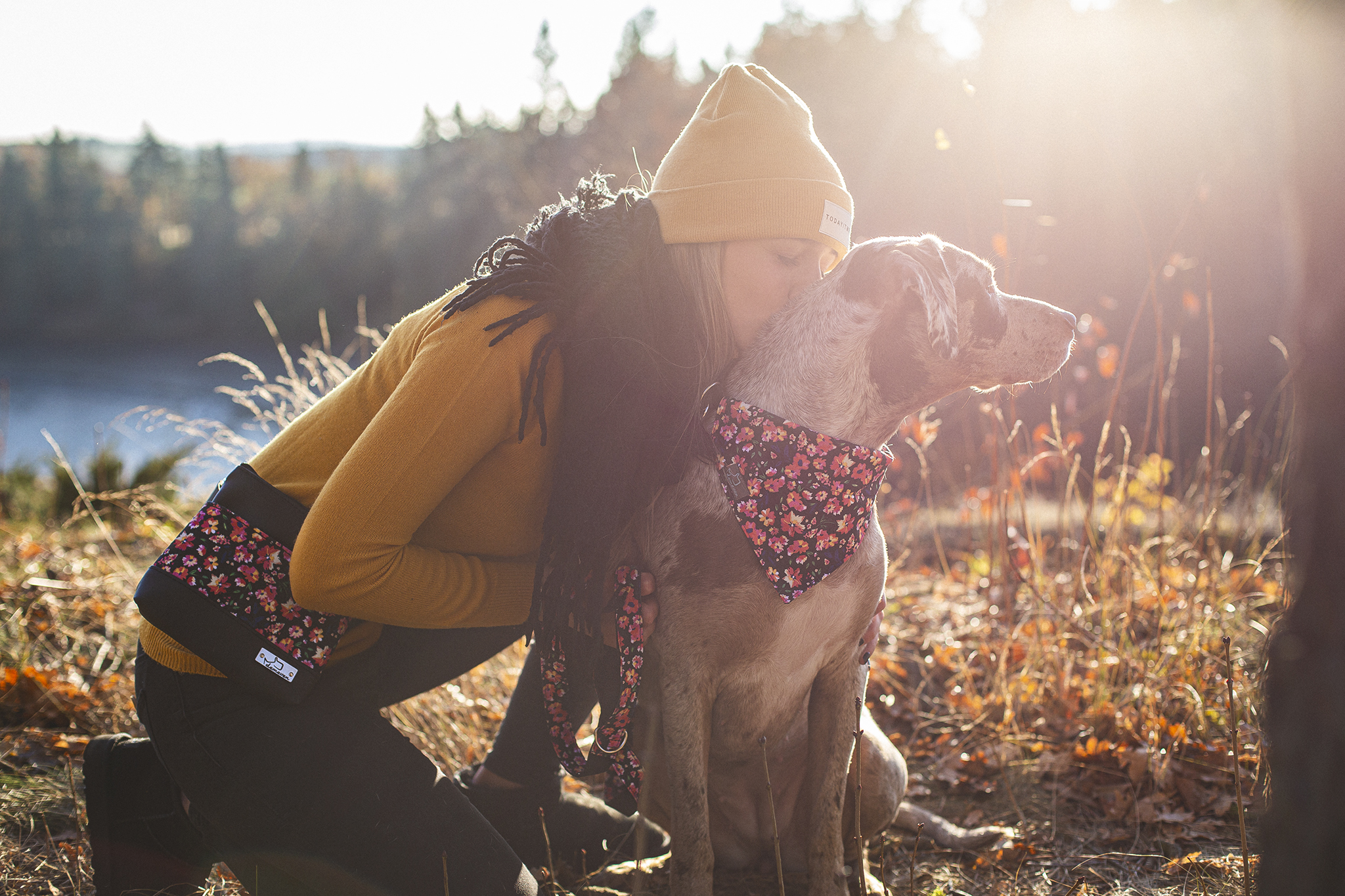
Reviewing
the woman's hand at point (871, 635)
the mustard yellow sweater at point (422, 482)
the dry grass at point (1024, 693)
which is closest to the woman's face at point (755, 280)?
the mustard yellow sweater at point (422, 482)

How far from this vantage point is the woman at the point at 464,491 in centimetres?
182

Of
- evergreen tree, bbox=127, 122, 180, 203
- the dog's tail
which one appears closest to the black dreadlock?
the dog's tail

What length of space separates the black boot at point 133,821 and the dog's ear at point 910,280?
2.09 meters

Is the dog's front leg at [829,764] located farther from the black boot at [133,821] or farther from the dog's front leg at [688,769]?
the black boot at [133,821]

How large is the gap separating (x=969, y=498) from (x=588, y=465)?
2.81 m

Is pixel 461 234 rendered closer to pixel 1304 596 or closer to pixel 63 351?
pixel 63 351

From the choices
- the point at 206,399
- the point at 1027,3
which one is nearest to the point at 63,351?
the point at 206,399

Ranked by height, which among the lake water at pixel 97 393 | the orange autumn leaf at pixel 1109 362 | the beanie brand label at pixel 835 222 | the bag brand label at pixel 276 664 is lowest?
the lake water at pixel 97 393

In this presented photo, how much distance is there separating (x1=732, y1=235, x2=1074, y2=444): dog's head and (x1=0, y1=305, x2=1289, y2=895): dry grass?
0.85 metres

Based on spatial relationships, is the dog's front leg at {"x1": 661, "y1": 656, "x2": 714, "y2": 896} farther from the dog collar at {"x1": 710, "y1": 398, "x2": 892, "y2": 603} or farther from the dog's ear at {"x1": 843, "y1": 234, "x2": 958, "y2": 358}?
the dog's ear at {"x1": 843, "y1": 234, "x2": 958, "y2": 358}

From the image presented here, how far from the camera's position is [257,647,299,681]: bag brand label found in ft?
6.09

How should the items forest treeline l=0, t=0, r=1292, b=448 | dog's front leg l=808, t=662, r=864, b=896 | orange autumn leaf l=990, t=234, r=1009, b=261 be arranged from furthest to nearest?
forest treeline l=0, t=0, r=1292, b=448 < orange autumn leaf l=990, t=234, r=1009, b=261 < dog's front leg l=808, t=662, r=864, b=896

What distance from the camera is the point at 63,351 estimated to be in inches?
1511

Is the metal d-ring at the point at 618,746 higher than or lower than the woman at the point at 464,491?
lower
